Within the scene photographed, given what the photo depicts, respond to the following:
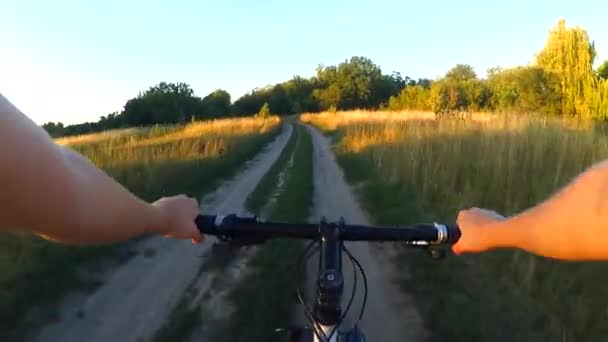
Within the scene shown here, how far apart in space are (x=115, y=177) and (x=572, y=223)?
1148cm

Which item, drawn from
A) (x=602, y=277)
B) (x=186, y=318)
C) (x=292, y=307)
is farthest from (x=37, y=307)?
(x=602, y=277)

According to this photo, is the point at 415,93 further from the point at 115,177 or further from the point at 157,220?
the point at 157,220

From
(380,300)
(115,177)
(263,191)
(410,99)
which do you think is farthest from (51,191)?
(410,99)

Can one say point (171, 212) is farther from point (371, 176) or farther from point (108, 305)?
point (371, 176)

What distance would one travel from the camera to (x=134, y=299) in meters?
6.35

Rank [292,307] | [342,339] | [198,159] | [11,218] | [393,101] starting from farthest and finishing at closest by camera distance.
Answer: [393,101], [198,159], [292,307], [342,339], [11,218]

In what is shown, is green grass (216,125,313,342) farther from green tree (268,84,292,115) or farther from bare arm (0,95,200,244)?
green tree (268,84,292,115)

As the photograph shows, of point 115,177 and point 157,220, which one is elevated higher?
point 157,220

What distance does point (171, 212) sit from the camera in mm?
1950

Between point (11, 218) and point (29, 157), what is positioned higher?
point (29, 157)

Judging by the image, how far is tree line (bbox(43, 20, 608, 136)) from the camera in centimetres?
2191

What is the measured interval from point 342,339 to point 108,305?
174 inches

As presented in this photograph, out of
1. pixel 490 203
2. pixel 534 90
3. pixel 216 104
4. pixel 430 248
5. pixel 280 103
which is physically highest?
pixel 430 248

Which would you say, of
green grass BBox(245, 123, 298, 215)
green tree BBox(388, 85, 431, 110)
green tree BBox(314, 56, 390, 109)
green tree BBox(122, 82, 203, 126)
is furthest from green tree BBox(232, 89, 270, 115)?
green grass BBox(245, 123, 298, 215)
